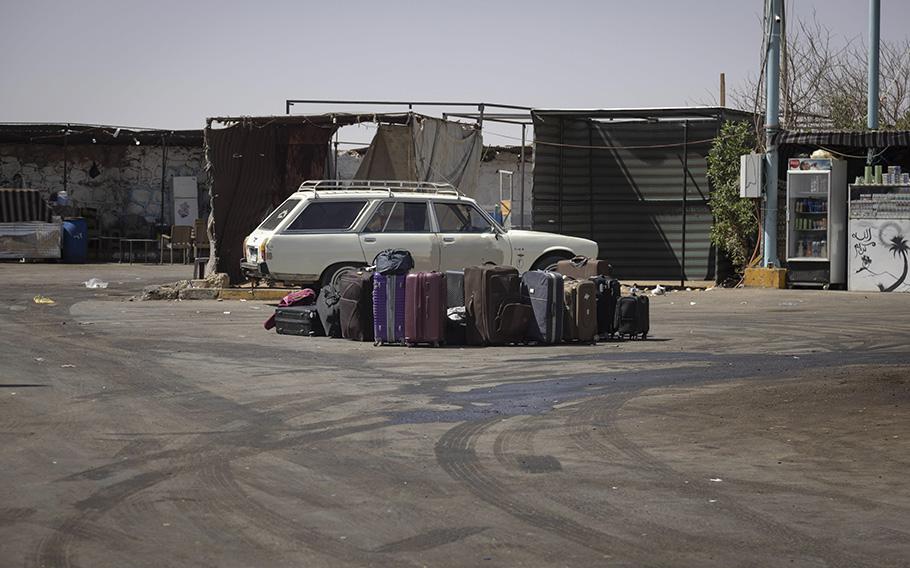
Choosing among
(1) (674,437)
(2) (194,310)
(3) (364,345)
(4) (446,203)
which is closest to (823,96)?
(4) (446,203)

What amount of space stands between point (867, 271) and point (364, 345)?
12.6 meters

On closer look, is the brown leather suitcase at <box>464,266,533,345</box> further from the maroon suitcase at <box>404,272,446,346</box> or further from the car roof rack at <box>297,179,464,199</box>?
the car roof rack at <box>297,179,464,199</box>

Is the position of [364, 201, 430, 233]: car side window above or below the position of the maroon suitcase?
above

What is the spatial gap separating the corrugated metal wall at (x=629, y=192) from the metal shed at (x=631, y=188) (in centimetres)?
2

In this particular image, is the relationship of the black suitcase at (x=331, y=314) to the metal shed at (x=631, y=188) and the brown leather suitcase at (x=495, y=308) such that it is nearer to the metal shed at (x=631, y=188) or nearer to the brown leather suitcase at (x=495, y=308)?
the brown leather suitcase at (x=495, y=308)

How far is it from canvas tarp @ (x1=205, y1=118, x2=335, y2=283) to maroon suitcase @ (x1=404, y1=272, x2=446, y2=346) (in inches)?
382

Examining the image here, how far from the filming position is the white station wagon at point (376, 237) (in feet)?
60.3

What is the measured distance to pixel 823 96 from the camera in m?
39.5

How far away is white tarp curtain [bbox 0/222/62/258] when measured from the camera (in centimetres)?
3275

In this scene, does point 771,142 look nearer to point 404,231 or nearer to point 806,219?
point 806,219

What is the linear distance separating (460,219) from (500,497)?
13.3 metres

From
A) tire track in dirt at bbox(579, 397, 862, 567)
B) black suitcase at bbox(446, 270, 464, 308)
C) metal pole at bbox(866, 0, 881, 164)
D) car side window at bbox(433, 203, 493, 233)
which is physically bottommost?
tire track in dirt at bbox(579, 397, 862, 567)

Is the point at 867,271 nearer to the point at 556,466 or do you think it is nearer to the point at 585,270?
the point at 585,270

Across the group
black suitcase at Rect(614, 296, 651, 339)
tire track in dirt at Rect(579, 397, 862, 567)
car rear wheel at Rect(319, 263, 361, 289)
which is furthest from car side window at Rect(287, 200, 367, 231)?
tire track in dirt at Rect(579, 397, 862, 567)
